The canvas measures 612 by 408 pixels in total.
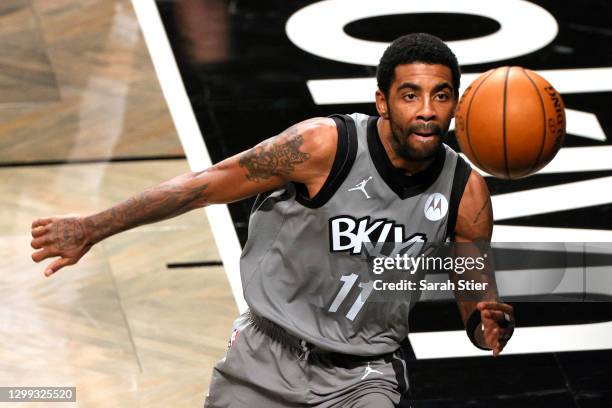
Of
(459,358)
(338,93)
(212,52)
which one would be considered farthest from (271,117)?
(459,358)

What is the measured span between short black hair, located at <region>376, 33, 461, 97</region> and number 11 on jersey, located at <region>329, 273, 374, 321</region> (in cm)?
64

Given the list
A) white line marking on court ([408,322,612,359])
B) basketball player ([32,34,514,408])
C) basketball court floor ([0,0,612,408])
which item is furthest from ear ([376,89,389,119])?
white line marking on court ([408,322,612,359])

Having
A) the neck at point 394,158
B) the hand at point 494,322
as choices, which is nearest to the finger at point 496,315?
the hand at point 494,322

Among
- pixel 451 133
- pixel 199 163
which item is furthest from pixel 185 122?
pixel 451 133

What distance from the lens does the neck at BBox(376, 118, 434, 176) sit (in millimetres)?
4574

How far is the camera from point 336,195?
4566 mm

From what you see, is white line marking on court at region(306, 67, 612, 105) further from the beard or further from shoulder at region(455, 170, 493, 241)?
the beard

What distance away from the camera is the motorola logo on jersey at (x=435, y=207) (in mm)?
4598

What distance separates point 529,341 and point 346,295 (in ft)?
7.42

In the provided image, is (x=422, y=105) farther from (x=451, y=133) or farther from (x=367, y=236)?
(x=451, y=133)

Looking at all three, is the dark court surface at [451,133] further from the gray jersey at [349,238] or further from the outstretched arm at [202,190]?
the outstretched arm at [202,190]

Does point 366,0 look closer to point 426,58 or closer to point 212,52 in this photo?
point 212,52

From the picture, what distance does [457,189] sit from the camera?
464cm

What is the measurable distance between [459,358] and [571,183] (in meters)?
2.00
